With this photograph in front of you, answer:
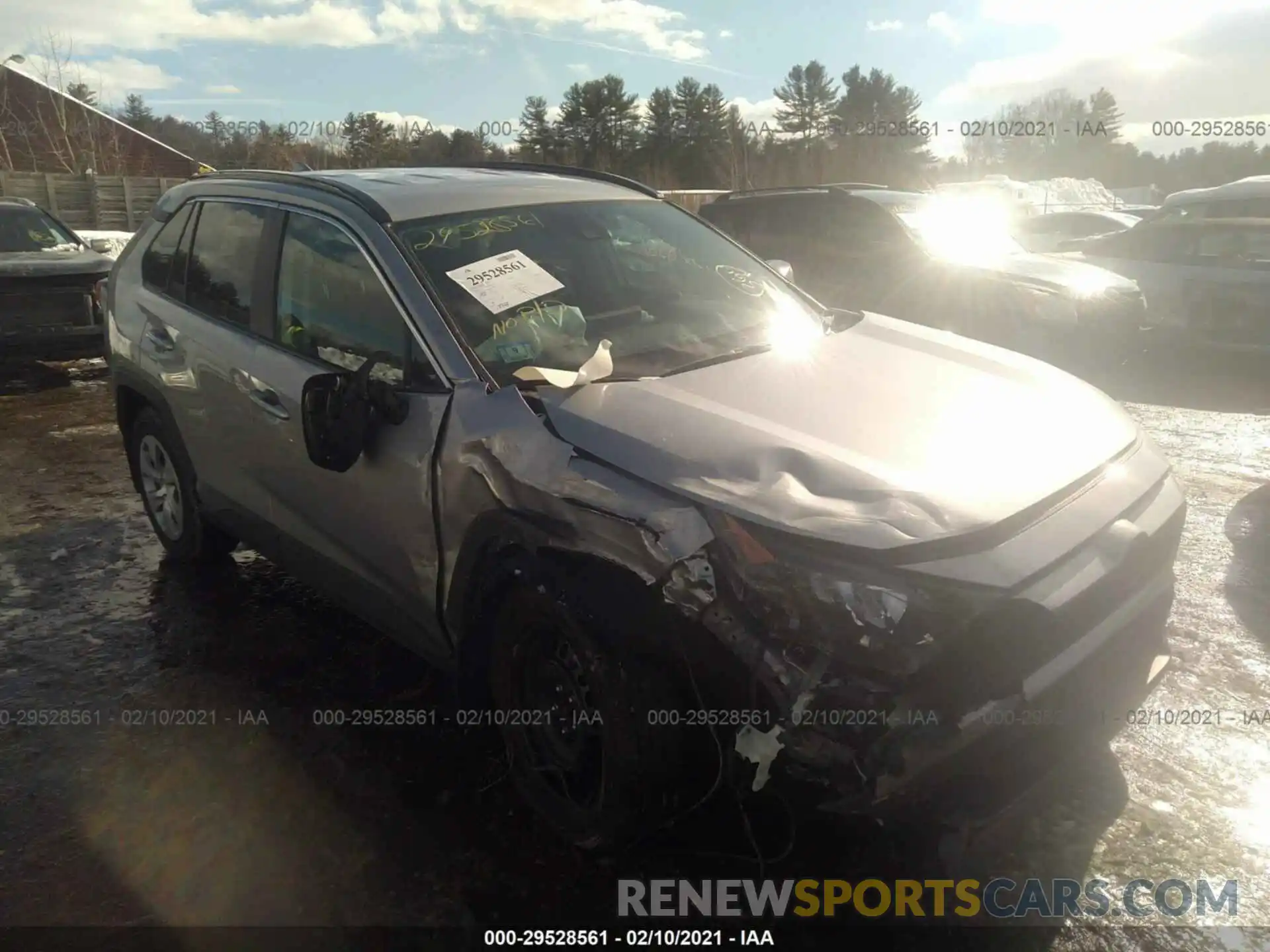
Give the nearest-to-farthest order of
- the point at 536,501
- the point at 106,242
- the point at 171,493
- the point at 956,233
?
the point at 536,501
the point at 171,493
the point at 956,233
the point at 106,242

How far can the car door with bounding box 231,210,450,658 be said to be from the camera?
291cm

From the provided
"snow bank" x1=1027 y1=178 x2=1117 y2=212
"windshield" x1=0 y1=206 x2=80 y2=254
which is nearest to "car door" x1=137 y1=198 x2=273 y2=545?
"windshield" x1=0 y1=206 x2=80 y2=254

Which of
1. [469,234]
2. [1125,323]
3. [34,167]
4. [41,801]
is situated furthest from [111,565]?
[34,167]

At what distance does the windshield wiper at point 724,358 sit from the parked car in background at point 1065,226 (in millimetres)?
18113

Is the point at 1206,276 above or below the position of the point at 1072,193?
below

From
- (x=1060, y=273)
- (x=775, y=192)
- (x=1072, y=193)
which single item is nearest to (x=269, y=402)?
(x=775, y=192)

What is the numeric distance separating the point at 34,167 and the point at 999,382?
32125 millimetres

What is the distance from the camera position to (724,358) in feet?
10.4

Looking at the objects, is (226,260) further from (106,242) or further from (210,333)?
(106,242)

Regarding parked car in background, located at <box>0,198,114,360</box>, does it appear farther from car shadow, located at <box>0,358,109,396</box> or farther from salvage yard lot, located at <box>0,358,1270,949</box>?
salvage yard lot, located at <box>0,358,1270,949</box>

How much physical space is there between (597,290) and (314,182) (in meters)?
1.21

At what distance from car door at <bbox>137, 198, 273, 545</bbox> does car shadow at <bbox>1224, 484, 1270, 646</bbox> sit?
13.4 ft

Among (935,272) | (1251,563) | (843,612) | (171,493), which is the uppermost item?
(935,272)

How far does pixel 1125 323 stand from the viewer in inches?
341
